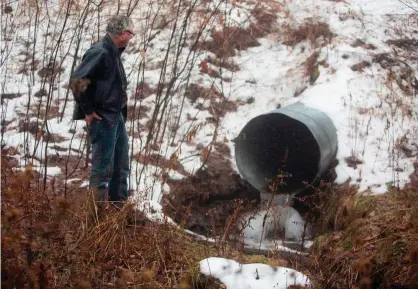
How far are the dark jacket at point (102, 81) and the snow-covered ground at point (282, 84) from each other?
1599 mm

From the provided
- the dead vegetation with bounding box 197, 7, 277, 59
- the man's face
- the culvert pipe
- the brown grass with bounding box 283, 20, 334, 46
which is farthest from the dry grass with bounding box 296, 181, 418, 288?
the dead vegetation with bounding box 197, 7, 277, 59

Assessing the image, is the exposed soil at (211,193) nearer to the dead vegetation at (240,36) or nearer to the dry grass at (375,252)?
the dry grass at (375,252)

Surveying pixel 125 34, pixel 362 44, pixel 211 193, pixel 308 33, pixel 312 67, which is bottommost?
pixel 211 193

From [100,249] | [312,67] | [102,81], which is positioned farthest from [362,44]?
[100,249]

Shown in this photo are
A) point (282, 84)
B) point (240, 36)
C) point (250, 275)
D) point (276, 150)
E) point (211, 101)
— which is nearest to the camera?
point (250, 275)

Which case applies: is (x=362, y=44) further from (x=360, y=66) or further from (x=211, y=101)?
(x=211, y=101)

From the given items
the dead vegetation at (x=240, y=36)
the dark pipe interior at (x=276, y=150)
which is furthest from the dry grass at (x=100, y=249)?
the dead vegetation at (x=240, y=36)

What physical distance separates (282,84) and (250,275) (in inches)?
201

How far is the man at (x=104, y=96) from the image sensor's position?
138 inches

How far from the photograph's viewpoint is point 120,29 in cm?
355

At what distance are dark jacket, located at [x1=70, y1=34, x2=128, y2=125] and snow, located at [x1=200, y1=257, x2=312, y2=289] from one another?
52.5 inches

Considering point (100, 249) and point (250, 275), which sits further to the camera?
point (100, 249)

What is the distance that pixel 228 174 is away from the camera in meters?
6.15

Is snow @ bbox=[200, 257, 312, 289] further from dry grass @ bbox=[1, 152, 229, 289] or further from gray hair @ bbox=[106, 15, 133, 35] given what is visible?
gray hair @ bbox=[106, 15, 133, 35]
